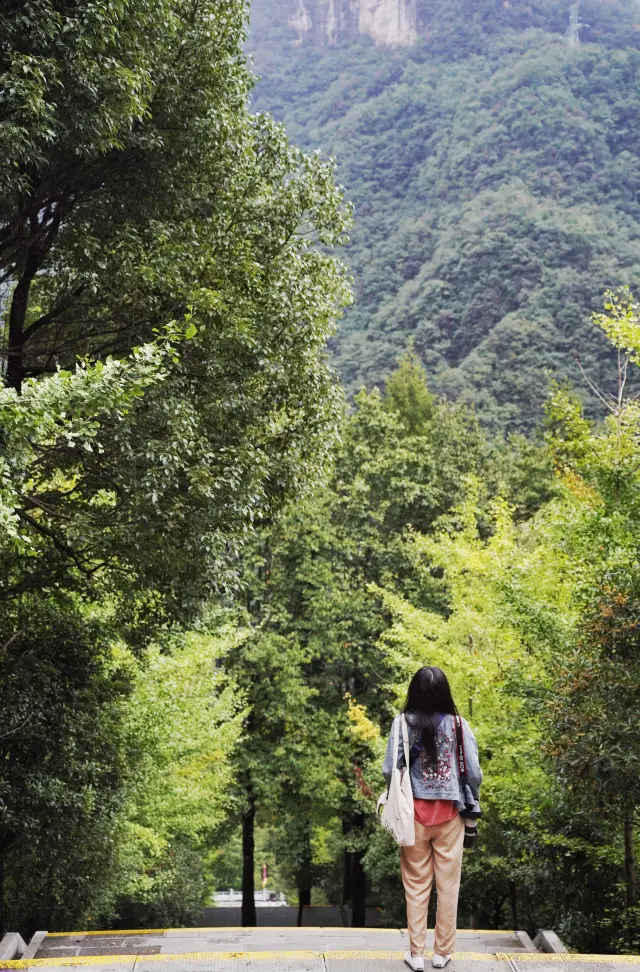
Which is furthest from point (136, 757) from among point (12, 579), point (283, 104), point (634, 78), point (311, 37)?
point (311, 37)

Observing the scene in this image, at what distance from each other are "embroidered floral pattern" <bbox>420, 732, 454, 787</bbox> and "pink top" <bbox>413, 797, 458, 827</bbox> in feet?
0.41

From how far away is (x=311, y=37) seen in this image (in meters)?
150

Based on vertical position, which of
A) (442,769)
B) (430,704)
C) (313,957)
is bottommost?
(313,957)

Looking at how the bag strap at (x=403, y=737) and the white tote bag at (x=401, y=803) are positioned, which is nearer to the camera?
the white tote bag at (x=401, y=803)

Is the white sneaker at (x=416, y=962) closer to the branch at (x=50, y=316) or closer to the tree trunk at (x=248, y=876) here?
the branch at (x=50, y=316)

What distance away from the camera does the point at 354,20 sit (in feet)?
480

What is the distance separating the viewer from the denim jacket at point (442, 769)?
17.3 feet

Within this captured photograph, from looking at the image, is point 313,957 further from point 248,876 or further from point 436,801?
point 248,876

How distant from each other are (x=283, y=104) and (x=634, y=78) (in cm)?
5340

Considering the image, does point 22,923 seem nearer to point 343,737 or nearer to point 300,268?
point 300,268

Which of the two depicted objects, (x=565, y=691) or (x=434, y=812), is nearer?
(x=434, y=812)

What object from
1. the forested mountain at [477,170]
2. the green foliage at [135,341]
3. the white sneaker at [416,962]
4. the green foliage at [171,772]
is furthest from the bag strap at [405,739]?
the forested mountain at [477,170]

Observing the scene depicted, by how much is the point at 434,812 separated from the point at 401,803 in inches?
9.6

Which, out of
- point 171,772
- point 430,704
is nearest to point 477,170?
point 171,772
